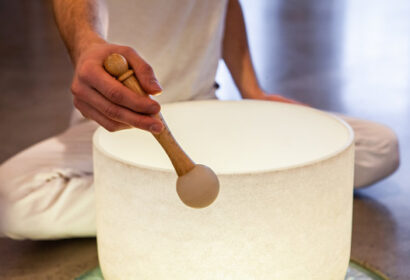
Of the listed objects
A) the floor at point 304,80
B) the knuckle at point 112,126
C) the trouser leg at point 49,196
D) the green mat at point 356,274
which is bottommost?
the floor at point 304,80

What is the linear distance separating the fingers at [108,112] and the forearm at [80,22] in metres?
0.13

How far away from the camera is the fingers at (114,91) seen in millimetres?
715

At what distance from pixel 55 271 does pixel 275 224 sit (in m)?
0.68

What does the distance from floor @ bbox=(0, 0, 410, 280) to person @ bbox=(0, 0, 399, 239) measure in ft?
0.23

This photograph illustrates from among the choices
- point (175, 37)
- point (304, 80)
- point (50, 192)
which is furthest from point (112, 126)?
point (304, 80)

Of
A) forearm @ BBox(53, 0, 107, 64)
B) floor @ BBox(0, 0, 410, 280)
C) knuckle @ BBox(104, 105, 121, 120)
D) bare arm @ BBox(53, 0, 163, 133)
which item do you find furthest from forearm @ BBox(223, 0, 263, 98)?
knuckle @ BBox(104, 105, 121, 120)

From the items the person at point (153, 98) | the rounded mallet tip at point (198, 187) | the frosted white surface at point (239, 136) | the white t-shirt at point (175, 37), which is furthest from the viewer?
the white t-shirt at point (175, 37)

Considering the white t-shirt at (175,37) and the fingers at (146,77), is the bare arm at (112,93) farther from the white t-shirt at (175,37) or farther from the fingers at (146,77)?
the white t-shirt at (175,37)

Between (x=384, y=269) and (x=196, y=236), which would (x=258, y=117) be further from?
(x=384, y=269)

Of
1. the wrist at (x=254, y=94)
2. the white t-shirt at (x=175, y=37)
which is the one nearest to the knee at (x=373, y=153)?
the wrist at (x=254, y=94)

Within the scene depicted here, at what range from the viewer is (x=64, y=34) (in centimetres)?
Result: 112

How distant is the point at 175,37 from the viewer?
1553mm

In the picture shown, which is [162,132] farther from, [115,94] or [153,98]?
[153,98]

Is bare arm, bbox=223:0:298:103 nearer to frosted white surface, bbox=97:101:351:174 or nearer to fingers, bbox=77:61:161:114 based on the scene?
frosted white surface, bbox=97:101:351:174
